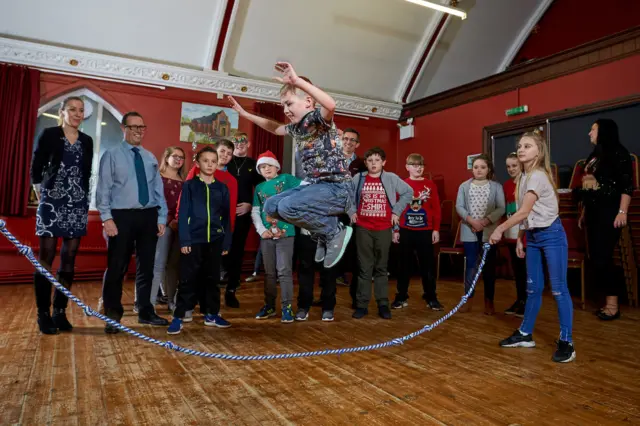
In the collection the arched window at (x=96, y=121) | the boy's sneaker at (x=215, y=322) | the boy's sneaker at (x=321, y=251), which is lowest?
the boy's sneaker at (x=215, y=322)

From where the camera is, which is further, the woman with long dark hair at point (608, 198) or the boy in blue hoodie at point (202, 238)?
the woman with long dark hair at point (608, 198)

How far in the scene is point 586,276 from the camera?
4.41 meters

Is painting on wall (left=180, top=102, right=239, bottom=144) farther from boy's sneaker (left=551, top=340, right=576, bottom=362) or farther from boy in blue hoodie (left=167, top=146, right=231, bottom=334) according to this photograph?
boy's sneaker (left=551, top=340, right=576, bottom=362)

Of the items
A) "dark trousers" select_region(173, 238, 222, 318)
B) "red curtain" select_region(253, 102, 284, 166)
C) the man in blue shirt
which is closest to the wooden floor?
"dark trousers" select_region(173, 238, 222, 318)

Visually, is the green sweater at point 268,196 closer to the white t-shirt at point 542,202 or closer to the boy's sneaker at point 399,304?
the boy's sneaker at point 399,304

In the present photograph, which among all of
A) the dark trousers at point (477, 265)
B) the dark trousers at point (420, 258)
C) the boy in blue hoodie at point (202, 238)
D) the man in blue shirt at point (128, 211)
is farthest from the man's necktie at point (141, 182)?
the dark trousers at point (477, 265)

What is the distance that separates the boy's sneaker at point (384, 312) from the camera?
10.9 feet

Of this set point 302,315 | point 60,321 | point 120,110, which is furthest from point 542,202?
point 120,110

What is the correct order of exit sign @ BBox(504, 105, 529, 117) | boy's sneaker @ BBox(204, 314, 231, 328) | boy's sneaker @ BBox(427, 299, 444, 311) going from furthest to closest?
exit sign @ BBox(504, 105, 529, 117) < boy's sneaker @ BBox(427, 299, 444, 311) < boy's sneaker @ BBox(204, 314, 231, 328)

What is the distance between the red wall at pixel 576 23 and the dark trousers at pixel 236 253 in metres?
5.75

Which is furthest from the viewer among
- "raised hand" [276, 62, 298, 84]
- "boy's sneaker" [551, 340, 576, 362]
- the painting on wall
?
the painting on wall

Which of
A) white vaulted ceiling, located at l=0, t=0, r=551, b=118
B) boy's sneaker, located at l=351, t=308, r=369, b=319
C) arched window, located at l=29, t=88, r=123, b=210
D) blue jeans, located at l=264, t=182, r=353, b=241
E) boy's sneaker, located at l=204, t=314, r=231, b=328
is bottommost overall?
boy's sneaker, located at l=204, t=314, r=231, b=328

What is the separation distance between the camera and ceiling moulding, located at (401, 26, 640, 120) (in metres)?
4.76

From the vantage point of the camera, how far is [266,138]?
6434 millimetres
